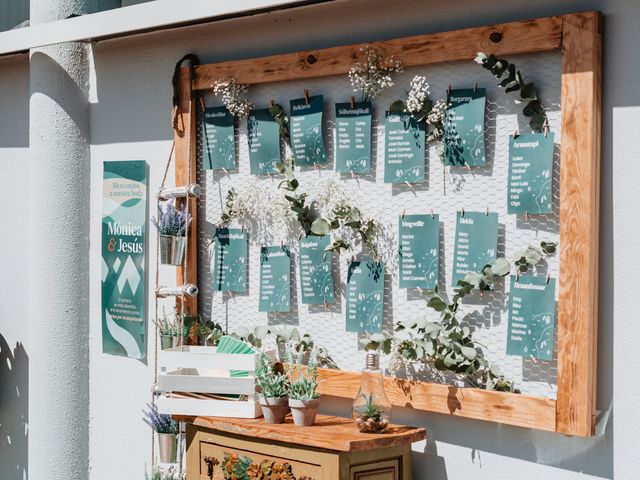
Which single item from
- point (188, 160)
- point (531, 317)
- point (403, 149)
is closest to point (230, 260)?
point (188, 160)

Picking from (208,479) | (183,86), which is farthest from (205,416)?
(183,86)

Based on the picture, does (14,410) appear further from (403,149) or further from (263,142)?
(403,149)

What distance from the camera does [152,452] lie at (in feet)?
12.9

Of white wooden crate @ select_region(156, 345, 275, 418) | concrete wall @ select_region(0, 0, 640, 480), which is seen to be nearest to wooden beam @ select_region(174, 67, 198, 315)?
concrete wall @ select_region(0, 0, 640, 480)

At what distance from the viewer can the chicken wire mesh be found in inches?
114

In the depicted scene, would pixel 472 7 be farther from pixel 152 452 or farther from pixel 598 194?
pixel 152 452

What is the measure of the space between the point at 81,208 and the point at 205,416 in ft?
Answer: 4.39

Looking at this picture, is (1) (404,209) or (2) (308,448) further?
(1) (404,209)

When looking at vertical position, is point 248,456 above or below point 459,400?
below

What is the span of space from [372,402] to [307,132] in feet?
3.24

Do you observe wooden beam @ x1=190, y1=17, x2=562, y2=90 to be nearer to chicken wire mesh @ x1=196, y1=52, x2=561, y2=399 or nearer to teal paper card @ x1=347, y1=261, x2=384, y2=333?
chicken wire mesh @ x1=196, y1=52, x2=561, y2=399

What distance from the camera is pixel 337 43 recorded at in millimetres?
3367

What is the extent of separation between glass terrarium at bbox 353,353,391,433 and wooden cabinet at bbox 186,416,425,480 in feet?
0.11

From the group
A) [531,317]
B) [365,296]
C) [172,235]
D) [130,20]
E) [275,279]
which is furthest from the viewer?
[130,20]
